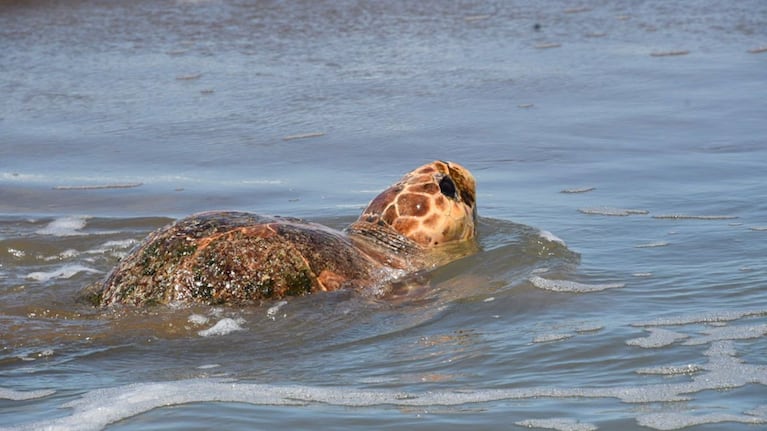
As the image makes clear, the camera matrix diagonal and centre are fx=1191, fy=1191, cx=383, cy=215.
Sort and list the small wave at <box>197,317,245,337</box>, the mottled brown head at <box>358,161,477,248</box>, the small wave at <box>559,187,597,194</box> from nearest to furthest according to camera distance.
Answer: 1. the small wave at <box>197,317,245,337</box>
2. the mottled brown head at <box>358,161,477,248</box>
3. the small wave at <box>559,187,597,194</box>

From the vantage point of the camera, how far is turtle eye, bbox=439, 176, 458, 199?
5.87 m

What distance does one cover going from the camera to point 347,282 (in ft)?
16.8

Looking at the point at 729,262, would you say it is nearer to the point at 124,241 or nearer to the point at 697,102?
the point at 124,241

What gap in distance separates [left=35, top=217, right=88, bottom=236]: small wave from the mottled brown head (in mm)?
1703

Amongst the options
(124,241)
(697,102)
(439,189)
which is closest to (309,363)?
(439,189)

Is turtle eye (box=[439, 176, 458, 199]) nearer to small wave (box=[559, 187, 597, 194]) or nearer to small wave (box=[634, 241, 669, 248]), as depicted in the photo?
small wave (box=[634, 241, 669, 248])

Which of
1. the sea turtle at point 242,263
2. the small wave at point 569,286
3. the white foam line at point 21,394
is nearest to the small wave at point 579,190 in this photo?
the sea turtle at point 242,263

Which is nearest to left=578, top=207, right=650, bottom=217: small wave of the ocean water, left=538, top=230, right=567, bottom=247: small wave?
the ocean water

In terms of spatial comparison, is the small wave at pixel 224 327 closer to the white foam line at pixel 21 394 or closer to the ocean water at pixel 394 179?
the ocean water at pixel 394 179

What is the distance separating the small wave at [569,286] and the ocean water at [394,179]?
20 millimetres

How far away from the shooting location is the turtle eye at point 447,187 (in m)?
5.87

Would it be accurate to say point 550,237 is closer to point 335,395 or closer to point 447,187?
point 447,187

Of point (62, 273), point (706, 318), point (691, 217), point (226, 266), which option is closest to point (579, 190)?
point (691, 217)

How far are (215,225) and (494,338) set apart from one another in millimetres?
1421
